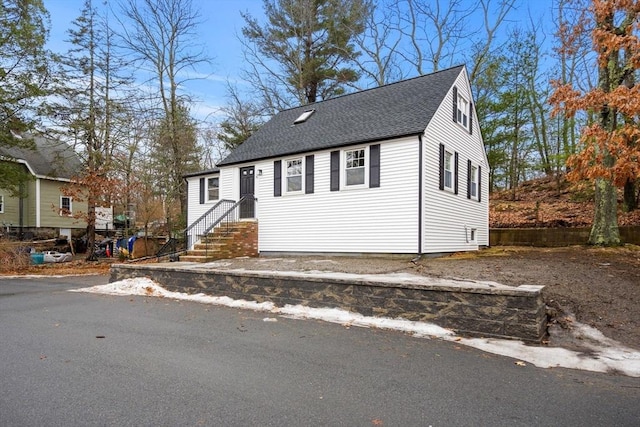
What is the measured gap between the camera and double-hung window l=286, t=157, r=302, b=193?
13.4 m

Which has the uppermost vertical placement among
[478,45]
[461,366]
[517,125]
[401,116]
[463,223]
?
[478,45]

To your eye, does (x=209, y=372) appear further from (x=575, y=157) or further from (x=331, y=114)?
(x=331, y=114)

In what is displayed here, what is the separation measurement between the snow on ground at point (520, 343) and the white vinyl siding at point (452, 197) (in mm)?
5465

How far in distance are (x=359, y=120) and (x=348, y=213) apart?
11.2 feet

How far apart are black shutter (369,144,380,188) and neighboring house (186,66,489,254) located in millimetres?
30

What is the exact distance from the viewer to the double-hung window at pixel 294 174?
13.4 m

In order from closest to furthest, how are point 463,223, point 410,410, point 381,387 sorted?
point 410,410
point 381,387
point 463,223

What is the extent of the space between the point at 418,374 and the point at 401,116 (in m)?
9.72

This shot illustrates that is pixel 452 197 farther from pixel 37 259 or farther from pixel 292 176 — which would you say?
pixel 37 259

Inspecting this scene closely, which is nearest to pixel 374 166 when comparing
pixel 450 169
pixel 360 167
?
pixel 360 167

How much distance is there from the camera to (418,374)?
12.5 ft

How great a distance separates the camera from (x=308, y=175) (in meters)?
13.0

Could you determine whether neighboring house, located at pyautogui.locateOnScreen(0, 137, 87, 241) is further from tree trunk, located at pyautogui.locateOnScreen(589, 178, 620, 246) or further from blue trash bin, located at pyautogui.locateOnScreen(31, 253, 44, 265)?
tree trunk, located at pyautogui.locateOnScreen(589, 178, 620, 246)

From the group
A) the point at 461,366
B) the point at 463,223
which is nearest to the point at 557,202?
the point at 463,223
